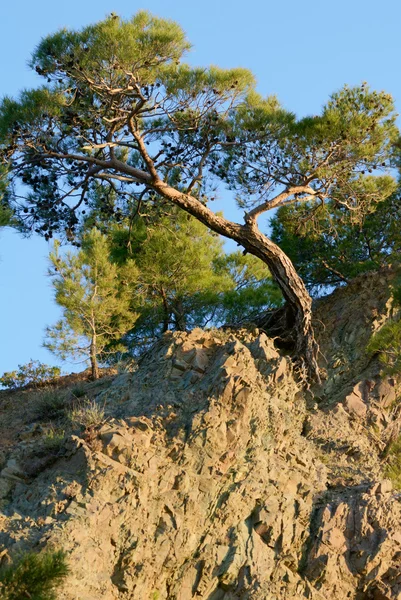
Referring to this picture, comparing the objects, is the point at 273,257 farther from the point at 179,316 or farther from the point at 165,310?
the point at 179,316

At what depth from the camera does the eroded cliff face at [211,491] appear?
9125 mm

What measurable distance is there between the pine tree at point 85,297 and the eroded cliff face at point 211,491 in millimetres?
4416

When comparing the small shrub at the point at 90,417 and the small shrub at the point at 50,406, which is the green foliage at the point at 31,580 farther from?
the small shrub at the point at 50,406

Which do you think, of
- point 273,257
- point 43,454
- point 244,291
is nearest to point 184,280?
point 244,291

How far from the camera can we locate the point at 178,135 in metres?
14.9

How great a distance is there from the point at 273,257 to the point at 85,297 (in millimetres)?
4434

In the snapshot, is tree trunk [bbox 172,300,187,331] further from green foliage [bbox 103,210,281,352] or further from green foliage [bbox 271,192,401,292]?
green foliage [bbox 271,192,401,292]

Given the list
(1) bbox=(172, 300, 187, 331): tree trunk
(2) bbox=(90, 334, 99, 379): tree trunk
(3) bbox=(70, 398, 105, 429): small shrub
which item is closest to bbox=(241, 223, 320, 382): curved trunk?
(3) bbox=(70, 398, 105, 429): small shrub

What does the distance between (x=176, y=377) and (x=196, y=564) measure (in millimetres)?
2804

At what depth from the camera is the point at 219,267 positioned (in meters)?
20.0

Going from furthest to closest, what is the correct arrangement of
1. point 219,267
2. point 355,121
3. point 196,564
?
point 219,267, point 355,121, point 196,564

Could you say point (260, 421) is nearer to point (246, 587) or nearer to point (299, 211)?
point (246, 587)

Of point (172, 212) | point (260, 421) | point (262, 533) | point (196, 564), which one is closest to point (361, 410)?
point (260, 421)

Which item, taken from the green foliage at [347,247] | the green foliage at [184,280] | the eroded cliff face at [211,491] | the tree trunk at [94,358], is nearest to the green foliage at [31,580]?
the eroded cliff face at [211,491]
